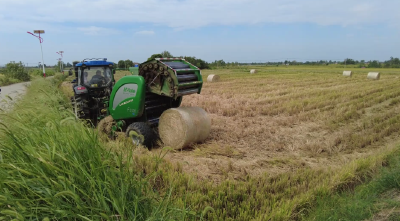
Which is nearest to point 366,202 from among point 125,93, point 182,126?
point 182,126

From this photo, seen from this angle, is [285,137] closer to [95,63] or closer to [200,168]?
[200,168]

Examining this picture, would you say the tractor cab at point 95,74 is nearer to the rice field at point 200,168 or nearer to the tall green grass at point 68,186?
the rice field at point 200,168

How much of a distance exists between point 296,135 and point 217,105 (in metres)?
3.76

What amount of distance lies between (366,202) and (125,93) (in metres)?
4.63

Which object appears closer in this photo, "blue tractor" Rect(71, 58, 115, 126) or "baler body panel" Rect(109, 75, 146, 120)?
"baler body panel" Rect(109, 75, 146, 120)

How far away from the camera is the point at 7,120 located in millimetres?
3945

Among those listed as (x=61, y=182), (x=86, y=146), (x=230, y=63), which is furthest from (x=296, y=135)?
(x=230, y=63)

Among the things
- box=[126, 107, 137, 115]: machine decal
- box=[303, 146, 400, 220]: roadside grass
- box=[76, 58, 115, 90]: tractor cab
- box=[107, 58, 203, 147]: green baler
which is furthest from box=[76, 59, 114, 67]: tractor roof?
box=[303, 146, 400, 220]: roadside grass

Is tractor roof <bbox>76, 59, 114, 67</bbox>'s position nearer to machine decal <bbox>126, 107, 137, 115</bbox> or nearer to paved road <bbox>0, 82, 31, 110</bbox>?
paved road <bbox>0, 82, 31, 110</bbox>

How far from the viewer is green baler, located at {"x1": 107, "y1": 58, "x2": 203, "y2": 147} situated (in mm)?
5355

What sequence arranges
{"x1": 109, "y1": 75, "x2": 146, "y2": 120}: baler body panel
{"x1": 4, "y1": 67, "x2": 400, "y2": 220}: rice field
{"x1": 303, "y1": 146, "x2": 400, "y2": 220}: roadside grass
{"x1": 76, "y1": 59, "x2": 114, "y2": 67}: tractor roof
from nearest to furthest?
{"x1": 4, "y1": 67, "x2": 400, "y2": 220}: rice field → {"x1": 303, "y1": 146, "x2": 400, "y2": 220}: roadside grass → {"x1": 109, "y1": 75, "x2": 146, "y2": 120}: baler body panel → {"x1": 76, "y1": 59, "x2": 114, "y2": 67}: tractor roof

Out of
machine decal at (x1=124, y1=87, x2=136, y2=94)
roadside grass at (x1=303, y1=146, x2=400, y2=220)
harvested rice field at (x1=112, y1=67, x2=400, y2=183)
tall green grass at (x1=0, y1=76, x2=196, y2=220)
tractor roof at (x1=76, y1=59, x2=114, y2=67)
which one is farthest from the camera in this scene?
tractor roof at (x1=76, y1=59, x2=114, y2=67)

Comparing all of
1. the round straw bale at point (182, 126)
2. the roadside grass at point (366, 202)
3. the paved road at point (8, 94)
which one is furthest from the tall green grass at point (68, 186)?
the round straw bale at point (182, 126)

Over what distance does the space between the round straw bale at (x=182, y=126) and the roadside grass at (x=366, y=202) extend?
2.66 metres
